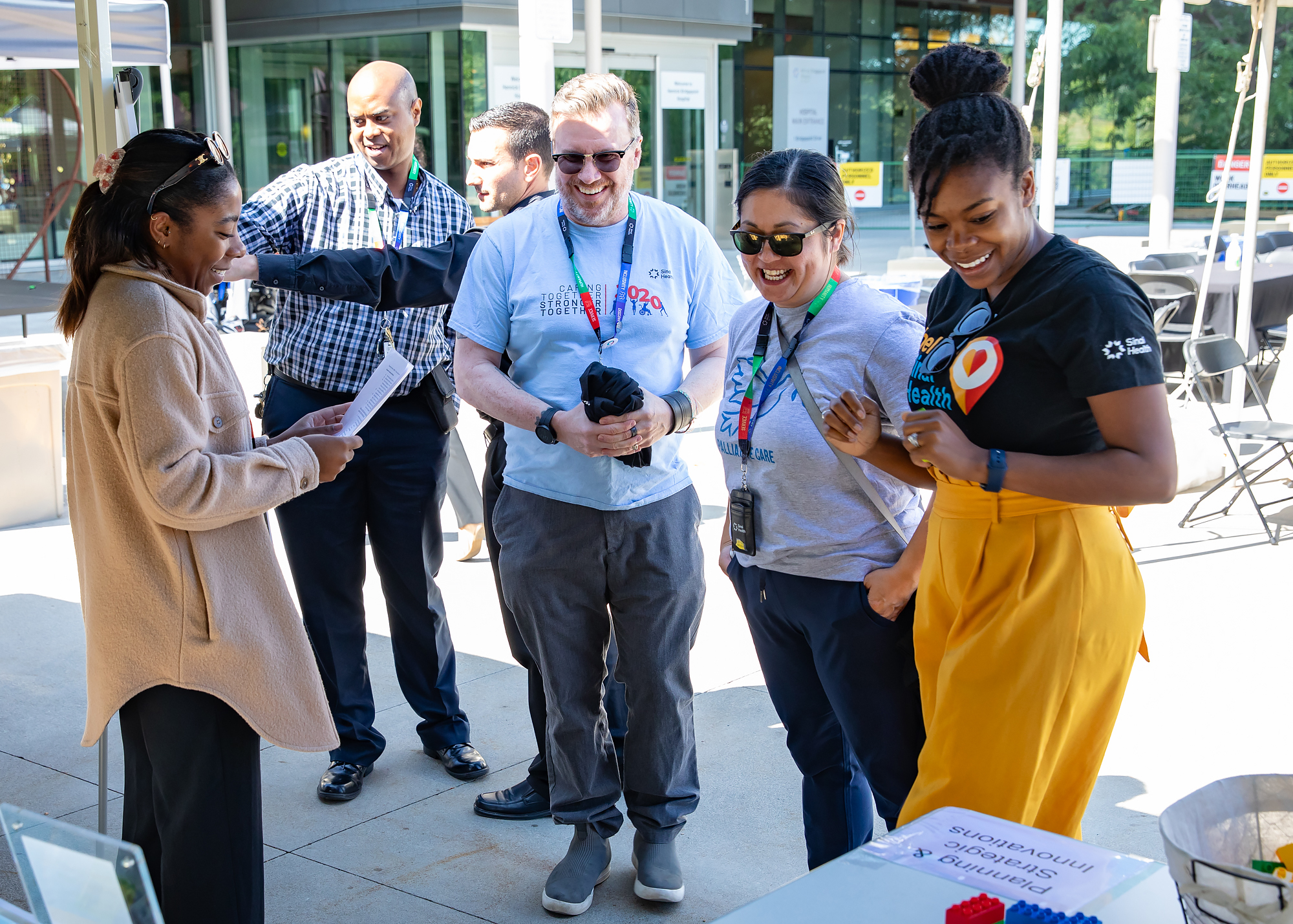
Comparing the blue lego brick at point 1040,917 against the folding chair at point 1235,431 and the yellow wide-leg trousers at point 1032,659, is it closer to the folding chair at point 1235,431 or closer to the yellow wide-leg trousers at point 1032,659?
the yellow wide-leg trousers at point 1032,659

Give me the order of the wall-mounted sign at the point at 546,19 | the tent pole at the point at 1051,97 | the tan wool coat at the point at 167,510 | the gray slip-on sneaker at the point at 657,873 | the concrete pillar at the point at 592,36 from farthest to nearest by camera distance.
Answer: the tent pole at the point at 1051,97 < the concrete pillar at the point at 592,36 < the wall-mounted sign at the point at 546,19 < the gray slip-on sneaker at the point at 657,873 < the tan wool coat at the point at 167,510

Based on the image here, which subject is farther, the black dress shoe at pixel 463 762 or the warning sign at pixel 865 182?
the warning sign at pixel 865 182

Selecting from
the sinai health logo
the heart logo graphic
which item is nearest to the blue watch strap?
the heart logo graphic

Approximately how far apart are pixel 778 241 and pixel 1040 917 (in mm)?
1477

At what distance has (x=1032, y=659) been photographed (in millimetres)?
1953

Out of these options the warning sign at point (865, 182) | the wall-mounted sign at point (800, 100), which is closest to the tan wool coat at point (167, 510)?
the warning sign at point (865, 182)

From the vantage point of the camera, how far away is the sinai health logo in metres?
1.85

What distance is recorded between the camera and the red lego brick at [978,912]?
132 cm

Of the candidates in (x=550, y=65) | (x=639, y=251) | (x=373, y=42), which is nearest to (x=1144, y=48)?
(x=373, y=42)

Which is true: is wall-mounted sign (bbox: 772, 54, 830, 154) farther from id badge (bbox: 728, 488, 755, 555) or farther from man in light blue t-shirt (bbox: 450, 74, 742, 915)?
id badge (bbox: 728, 488, 755, 555)

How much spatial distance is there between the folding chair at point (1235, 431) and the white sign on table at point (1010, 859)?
5.21 m

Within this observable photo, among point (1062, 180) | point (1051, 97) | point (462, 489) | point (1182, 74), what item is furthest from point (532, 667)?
point (1182, 74)

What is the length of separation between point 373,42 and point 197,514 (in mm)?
17006

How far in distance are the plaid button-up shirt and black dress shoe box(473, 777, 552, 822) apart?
1243mm
